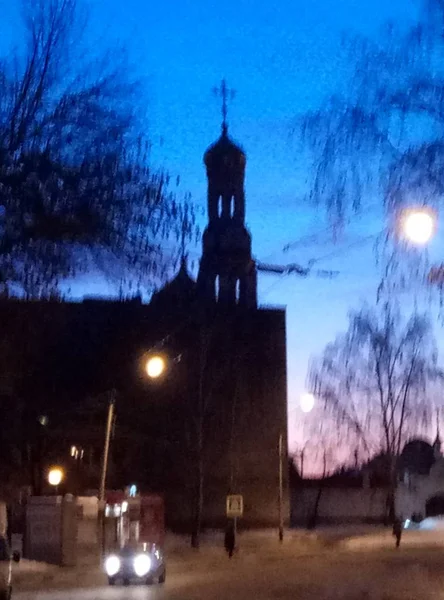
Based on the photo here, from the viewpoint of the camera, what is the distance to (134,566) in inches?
1097

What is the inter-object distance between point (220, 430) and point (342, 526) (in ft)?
40.3

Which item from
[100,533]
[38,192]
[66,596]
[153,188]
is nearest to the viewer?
[38,192]

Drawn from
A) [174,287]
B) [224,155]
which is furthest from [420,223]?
[224,155]

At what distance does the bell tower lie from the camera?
192 ft

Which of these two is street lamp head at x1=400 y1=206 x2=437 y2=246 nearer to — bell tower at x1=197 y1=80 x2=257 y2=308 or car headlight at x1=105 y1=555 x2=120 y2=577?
car headlight at x1=105 y1=555 x2=120 y2=577

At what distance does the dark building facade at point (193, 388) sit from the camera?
62.4 m

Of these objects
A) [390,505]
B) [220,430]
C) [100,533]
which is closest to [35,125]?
[100,533]

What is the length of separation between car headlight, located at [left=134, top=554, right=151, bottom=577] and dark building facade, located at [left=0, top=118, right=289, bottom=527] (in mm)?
30058

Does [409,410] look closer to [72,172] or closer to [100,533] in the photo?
[100,533]

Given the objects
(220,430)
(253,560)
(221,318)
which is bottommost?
(253,560)

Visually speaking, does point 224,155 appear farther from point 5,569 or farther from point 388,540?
point 5,569

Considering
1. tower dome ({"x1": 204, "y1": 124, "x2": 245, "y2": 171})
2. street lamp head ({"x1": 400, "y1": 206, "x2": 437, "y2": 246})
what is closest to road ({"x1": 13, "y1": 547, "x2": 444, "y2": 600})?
street lamp head ({"x1": 400, "y1": 206, "x2": 437, "y2": 246})

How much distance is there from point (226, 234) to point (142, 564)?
1401 inches

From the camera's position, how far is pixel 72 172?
1853 cm
